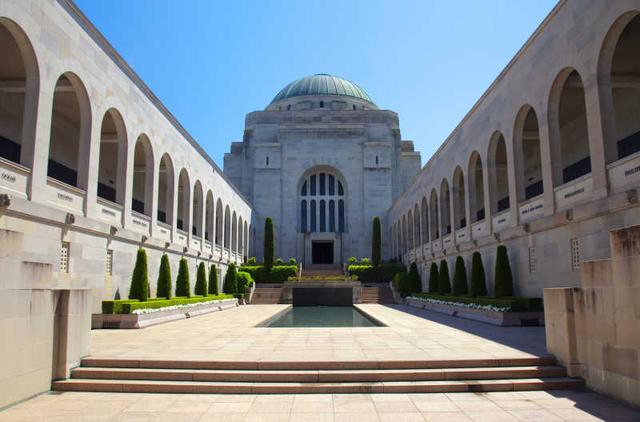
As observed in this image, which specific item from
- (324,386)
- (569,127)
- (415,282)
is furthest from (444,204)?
(324,386)

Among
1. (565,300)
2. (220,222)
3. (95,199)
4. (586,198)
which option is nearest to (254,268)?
(220,222)

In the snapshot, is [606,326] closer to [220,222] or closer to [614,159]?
[614,159]

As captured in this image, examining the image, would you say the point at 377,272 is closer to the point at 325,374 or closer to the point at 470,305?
the point at 470,305

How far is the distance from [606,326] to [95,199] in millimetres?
15716

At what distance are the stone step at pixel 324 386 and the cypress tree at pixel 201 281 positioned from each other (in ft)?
63.0

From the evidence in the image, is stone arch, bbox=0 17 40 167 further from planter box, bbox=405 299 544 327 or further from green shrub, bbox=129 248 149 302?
planter box, bbox=405 299 544 327

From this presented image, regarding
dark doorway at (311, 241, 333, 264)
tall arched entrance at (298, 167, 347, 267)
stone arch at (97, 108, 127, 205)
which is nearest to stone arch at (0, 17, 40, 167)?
stone arch at (97, 108, 127, 205)

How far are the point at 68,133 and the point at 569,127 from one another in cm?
2434

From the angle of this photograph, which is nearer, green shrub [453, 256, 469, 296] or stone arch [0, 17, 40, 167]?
stone arch [0, 17, 40, 167]

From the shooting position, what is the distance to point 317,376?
28.0ft

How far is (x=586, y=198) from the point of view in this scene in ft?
46.6

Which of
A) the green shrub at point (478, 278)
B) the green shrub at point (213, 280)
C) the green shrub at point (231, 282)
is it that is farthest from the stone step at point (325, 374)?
the green shrub at point (231, 282)

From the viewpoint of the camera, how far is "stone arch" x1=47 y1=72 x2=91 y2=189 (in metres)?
16.6

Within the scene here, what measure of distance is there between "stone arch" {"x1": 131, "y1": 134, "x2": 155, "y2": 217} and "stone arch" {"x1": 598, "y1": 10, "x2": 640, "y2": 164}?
705 inches
